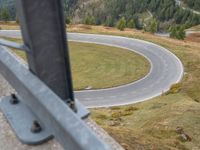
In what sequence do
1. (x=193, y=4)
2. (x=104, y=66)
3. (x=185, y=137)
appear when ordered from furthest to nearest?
(x=193, y=4), (x=104, y=66), (x=185, y=137)

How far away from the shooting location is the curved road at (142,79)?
179ft

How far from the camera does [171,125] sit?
81.6 ft

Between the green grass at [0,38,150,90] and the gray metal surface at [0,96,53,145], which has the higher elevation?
the gray metal surface at [0,96,53,145]

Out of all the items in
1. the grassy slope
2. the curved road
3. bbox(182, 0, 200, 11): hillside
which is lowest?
bbox(182, 0, 200, 11): hillside

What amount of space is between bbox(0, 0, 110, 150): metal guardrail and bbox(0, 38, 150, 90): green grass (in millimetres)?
53498

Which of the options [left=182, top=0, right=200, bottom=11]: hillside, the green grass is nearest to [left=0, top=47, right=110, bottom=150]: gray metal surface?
the green grass

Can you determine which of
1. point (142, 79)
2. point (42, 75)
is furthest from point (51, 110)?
point (142, 79)

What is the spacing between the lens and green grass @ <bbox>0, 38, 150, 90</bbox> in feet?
195

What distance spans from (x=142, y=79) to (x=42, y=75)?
57605mm

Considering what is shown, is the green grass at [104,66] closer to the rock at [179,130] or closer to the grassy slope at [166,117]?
the grassy slope at [166,117]

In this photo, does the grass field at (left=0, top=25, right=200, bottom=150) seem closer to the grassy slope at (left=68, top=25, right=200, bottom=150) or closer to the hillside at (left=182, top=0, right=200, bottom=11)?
the grassy slope at (left=68, top=25, right=200, bottom=150)

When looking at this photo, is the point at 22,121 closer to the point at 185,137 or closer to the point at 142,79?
the point at 185,137

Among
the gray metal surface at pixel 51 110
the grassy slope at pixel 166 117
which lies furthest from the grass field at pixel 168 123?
the gray metal surface at pixel 51 110

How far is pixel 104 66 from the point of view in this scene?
65.1 m
